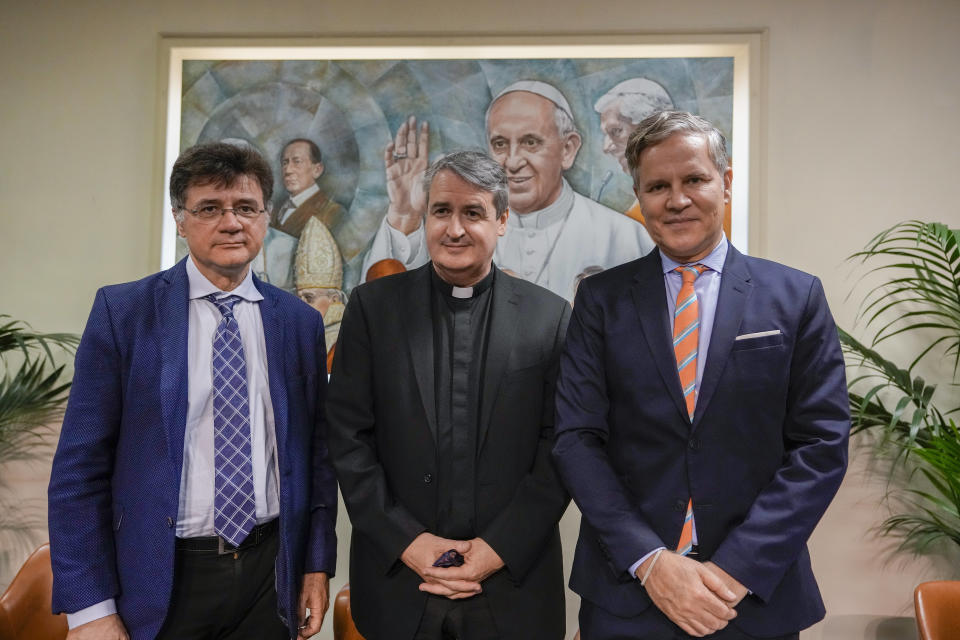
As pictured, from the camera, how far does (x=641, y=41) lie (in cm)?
344

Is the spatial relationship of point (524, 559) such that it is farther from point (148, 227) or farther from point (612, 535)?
point (148, 227)

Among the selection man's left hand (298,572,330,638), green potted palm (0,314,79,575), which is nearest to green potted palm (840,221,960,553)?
man's left hand (298,572,330,638)

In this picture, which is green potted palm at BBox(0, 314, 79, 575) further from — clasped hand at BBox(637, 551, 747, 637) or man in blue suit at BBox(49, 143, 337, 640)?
clasped hand at BBox(637, 551, 747, 637)

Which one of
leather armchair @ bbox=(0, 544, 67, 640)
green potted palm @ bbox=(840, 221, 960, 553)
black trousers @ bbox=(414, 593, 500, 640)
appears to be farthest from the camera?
green potted palm @ bbox=(840, 221, 960, 553)

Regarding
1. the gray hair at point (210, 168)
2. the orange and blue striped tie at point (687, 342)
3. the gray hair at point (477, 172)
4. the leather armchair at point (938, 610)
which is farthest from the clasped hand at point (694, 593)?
the gray hair at point (210, 168)

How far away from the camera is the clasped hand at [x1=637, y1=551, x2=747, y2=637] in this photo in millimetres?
1704

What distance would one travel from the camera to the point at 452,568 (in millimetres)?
2020

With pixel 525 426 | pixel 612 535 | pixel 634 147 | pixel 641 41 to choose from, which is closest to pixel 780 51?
pixel 641 41

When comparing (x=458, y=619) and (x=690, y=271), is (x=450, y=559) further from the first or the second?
(x=690, y=271)

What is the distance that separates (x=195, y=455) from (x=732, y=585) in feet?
4.85

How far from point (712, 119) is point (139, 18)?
9.35 feet

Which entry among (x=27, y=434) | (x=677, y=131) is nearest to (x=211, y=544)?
(x=677, y=131)

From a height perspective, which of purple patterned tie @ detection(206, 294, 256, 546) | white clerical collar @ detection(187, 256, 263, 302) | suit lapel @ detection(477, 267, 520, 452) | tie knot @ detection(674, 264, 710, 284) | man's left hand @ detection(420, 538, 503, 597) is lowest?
A: man's left hand @ detection(420, 538, 503, 597)

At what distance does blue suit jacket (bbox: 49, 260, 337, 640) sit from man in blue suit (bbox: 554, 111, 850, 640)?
33.8 inches
